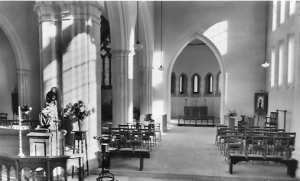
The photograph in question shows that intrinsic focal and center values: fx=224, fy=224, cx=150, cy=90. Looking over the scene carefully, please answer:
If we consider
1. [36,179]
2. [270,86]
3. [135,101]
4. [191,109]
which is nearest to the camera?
[36,179]

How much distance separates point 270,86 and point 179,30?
23.6 feet

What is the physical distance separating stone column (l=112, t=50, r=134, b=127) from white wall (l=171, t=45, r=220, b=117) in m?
12.3

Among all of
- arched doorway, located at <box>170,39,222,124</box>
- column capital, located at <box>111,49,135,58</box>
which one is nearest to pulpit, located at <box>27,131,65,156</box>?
column capital, located at <box>111,49,135,58</box>

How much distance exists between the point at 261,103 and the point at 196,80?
8122mm

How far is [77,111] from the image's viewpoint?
5863mm

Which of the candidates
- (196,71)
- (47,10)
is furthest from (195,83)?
(47,10)

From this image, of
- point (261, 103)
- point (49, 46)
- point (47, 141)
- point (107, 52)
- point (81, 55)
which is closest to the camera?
point (47, 141)

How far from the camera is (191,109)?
20.6 metres

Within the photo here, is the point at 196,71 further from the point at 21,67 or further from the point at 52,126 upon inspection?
the point at 52,126

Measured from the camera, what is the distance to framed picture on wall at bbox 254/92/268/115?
14.5 meters

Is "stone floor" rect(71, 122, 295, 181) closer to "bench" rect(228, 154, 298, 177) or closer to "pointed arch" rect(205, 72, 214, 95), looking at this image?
"bench" rect(228, 154, 298, 177)

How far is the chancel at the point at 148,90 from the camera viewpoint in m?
6.21

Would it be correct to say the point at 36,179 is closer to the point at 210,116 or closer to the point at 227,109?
the point at 227,109

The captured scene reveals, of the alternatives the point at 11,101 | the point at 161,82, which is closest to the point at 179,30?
the point at 161,82
